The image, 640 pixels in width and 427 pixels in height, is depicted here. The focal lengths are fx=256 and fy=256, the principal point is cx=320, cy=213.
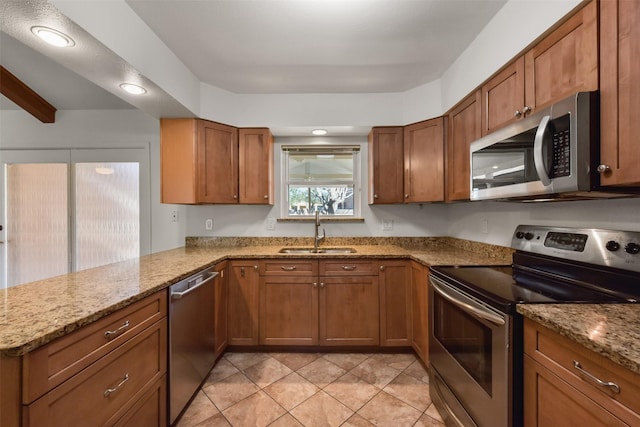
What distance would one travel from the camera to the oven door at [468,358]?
1.04 m

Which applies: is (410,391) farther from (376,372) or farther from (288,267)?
(288,267)

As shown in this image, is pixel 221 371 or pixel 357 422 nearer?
pixel 357 422

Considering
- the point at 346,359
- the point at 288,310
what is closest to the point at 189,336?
the point at 288,310

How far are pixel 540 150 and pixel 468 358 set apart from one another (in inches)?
41.4

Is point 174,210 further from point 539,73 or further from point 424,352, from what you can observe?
point 539,73

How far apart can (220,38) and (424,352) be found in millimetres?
2821

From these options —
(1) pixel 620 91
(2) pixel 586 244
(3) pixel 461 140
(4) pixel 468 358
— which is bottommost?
(4) pixel 468 358

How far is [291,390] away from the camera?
185cm

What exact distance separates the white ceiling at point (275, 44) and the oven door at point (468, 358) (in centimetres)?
171

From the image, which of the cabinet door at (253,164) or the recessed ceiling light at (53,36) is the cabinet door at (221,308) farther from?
the recessed ceiling light at (53,36)

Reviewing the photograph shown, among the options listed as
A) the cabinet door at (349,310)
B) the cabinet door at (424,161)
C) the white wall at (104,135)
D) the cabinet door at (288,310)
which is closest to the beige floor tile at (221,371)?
the cabinet door at (288,310)

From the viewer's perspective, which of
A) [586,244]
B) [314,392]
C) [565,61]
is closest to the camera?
[565,61]

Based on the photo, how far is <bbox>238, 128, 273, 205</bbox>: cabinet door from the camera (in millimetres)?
2650

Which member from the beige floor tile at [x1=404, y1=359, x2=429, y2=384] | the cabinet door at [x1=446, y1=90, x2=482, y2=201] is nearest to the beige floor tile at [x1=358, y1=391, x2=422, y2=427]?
the beige floor tile at [x1=404, y1=359, x2=429, y2=384]
